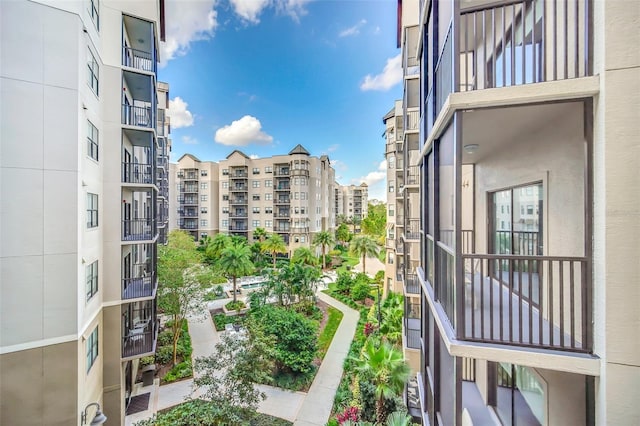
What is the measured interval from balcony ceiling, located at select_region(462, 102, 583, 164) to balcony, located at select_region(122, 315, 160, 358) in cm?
1310

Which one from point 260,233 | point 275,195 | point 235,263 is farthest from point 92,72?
point 275,195

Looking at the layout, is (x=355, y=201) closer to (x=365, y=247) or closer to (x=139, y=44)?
(x=365, y=247)

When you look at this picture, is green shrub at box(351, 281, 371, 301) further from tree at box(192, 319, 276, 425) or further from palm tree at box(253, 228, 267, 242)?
palm tree at box(253, 228, 267, 242)

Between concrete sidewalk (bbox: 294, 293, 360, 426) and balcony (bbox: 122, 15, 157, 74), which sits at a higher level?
balcony (bbox: 122, 15, 157, 74)

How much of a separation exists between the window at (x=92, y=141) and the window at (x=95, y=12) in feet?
12.0

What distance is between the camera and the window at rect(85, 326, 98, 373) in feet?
28.6

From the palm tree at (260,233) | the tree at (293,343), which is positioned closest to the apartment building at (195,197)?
the palm tree at (260,233)

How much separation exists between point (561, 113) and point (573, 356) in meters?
2.85

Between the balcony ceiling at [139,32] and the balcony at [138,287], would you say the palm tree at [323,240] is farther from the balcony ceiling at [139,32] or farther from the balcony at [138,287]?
the balcony ceiling at [139,32]

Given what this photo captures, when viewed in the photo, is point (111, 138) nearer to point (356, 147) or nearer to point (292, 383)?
point (292, 383)

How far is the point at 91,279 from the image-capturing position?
9.24 metres

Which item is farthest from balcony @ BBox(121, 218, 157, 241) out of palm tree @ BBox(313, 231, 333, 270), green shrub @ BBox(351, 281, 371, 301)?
palm tree @ BBox(313, 231, 333, 270)

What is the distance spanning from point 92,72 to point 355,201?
74.9m

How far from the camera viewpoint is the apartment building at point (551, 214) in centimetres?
268
